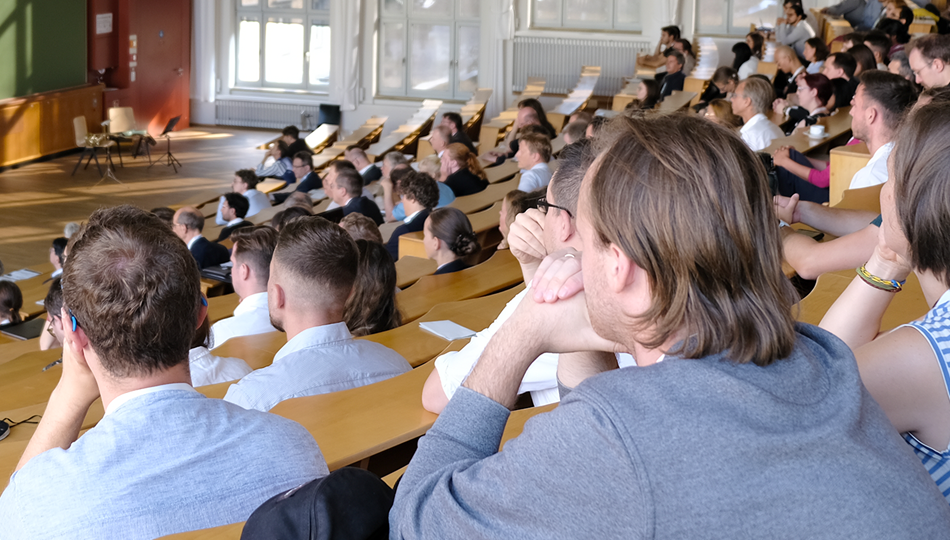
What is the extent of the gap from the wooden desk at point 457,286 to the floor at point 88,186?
558 centimetres

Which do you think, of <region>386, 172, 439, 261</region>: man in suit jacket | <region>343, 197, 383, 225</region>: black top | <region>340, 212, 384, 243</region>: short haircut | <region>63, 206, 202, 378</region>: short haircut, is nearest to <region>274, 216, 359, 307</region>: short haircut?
<region>63, 206, 202, 378</region>: short haircut

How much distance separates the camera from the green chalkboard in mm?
10844

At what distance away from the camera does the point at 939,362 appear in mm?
1132

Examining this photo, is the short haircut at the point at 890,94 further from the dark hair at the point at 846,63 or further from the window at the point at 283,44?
the window at the point at 283,44

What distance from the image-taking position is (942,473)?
1141mm

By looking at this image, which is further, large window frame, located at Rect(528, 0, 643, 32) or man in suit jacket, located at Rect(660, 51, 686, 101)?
large window frame, located at Rect(528, 0, 643, 32)

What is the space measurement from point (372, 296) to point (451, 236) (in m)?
1.31

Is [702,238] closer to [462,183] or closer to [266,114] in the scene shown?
[462,183]

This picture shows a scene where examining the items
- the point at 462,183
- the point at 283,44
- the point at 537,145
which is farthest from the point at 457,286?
the point at 283,44

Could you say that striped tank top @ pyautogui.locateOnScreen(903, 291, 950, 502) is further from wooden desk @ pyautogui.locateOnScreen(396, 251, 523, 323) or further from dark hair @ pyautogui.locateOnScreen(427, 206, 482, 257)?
dark hair @ pyautogui.locateOnScreen(427, 206, 482, 257)

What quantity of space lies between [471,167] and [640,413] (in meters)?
6.18

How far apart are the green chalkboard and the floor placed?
41.0 inches

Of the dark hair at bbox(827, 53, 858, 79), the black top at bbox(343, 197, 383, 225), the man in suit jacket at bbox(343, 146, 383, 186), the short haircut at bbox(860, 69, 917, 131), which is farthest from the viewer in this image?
the man in suit jacket at bbox(343, 146, 383, 186)

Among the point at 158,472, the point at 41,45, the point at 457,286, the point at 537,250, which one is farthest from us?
the point at 41,45
